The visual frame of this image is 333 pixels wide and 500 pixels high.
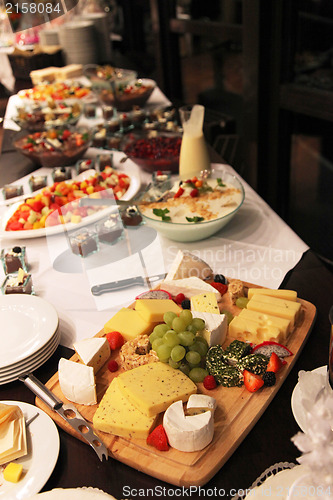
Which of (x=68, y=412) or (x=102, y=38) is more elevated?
(x=102, y=38)

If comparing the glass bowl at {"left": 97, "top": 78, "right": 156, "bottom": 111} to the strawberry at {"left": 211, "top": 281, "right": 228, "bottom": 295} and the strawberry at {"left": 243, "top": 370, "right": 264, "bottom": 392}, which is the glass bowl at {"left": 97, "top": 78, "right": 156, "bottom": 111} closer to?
the strawberry at {"left": 211, "top": 281, "right": 228, "bottom": 295}

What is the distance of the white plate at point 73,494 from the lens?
2.49ft

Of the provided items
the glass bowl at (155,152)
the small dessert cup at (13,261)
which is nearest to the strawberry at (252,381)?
the small dessert cup at (13,261)

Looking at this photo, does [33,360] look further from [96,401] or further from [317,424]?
[317,424]

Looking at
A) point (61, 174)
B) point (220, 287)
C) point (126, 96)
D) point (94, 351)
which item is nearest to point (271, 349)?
point (220, 287)

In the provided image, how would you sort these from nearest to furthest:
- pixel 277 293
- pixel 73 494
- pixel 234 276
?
pixel 73 494, pixel 277 293, pixel 234 276

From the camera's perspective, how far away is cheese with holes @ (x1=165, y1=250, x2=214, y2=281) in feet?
4.42

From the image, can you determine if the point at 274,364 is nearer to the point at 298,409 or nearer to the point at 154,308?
the point at 298,409

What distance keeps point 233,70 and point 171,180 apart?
6.15ft

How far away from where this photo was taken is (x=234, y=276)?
142cm

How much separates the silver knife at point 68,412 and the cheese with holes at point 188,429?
0.13 meters

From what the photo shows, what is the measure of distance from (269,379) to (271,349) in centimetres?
9

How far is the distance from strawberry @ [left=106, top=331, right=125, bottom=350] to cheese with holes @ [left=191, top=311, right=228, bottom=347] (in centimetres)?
18

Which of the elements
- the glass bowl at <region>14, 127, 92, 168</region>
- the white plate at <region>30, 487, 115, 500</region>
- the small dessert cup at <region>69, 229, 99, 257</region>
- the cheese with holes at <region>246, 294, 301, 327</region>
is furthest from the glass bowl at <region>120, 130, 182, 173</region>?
the white plate at <region>30, 487, 115, 500</region>
